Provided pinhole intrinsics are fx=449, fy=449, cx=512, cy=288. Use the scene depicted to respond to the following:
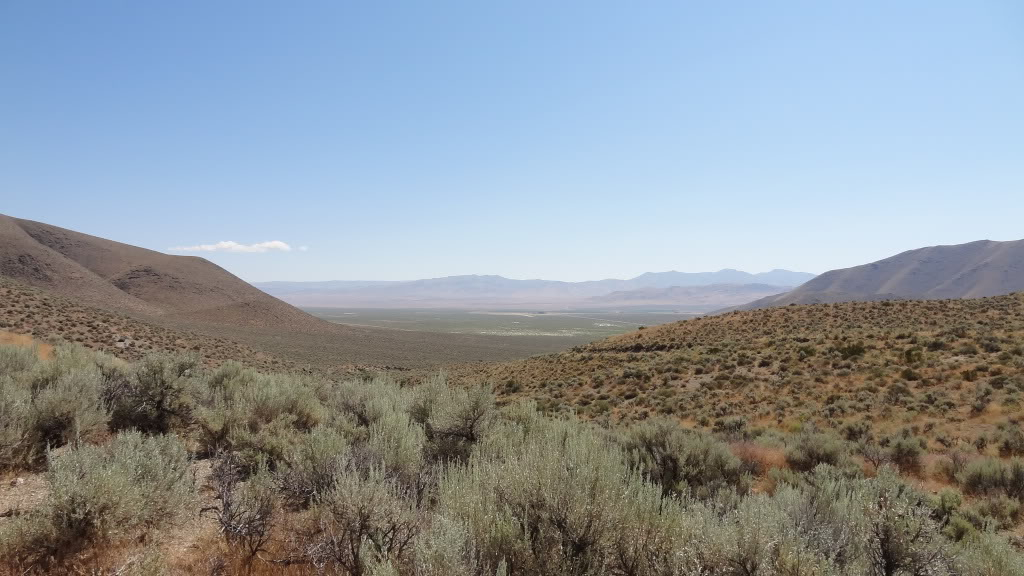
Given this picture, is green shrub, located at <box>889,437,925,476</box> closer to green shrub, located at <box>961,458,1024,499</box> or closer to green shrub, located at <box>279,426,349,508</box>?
green shrub, located at <box>961,458,1024,499</box>

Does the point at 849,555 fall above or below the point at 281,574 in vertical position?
above

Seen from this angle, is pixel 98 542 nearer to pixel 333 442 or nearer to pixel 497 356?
pixel 333 442

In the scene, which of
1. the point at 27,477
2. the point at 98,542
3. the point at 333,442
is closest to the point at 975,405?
the point at 333,442

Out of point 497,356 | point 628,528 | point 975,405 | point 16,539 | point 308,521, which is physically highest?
point 628,528

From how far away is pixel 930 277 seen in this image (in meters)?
166

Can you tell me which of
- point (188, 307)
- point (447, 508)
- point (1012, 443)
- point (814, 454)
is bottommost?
point (188, 307)

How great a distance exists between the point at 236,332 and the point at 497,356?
107 feet

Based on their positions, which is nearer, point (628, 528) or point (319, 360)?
point (628, 528)

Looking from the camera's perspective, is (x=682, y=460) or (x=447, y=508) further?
(x=682, y=460)

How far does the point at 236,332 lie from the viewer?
5525 centimetres

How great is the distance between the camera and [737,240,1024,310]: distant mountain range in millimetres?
141625

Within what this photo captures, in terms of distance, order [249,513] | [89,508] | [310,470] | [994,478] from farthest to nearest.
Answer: [994,478] < [310,470] < [249,513] < [89,508]

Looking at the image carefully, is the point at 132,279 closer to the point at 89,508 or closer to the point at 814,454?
the point at 89,508

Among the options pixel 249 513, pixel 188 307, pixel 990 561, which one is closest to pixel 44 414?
pixel 249 513
